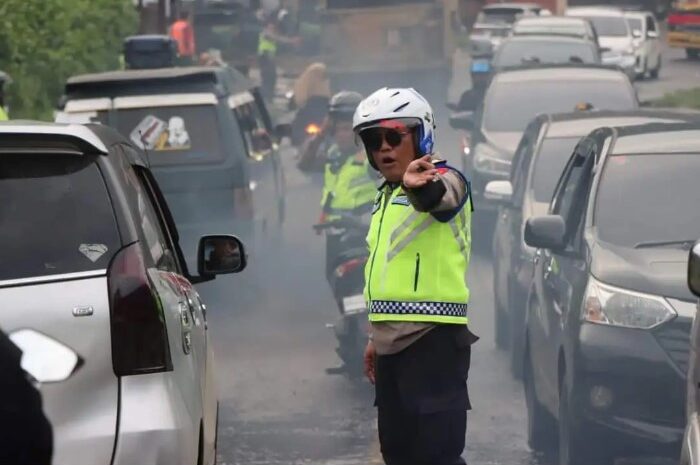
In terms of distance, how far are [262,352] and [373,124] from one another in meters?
7.58

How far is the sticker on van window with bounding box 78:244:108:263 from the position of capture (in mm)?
5020

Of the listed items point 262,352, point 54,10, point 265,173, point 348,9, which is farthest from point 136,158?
point 348,9

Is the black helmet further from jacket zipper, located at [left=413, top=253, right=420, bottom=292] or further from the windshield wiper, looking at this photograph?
jacket zipper, located at [left=413, top=253, right=420, bottom=292]

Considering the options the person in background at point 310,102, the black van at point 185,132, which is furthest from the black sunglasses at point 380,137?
the person in background at point 310,102

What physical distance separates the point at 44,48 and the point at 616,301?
1151 centimetres

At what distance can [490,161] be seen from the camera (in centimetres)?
1738

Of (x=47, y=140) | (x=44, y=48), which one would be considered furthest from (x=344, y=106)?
(x=47, y=140)

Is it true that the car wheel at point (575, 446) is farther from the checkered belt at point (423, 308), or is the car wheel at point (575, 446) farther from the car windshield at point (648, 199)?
the checkered belt at point (423, 308)

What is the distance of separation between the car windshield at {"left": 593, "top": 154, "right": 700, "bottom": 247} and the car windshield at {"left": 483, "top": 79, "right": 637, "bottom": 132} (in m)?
8.33

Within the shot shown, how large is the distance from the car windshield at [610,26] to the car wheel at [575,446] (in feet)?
127

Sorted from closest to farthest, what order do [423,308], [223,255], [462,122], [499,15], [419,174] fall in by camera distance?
1. [419,174]
2. [423,308]
3. [223,255]
4. [462,122]
5. [499,15]

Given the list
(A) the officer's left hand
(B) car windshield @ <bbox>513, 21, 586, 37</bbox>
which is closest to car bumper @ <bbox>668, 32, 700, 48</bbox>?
(B) car windshield @ <bbox>513, 21, 586, 37</bbox>

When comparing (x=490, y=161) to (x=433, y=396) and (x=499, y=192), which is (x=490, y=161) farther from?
(x=433, y=396)

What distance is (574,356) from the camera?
812 cm
